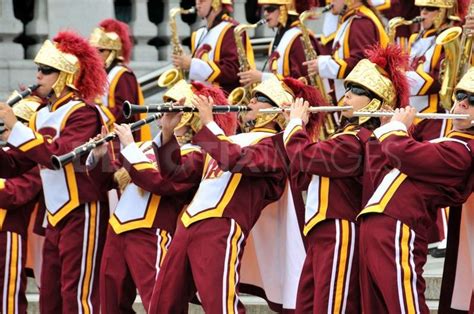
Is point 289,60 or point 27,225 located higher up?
point 289,60

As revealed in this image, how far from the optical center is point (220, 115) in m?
11.4

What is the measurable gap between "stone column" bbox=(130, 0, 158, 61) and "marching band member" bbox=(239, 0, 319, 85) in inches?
64.2

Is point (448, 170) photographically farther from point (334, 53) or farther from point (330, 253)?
point (334, 53)

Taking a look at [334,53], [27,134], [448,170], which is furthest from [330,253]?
[334,53]

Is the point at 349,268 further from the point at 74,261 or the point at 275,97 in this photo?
the point at 74,261

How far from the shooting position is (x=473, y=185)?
10125 mm

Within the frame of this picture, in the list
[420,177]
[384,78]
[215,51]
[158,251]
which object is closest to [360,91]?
[384,78]

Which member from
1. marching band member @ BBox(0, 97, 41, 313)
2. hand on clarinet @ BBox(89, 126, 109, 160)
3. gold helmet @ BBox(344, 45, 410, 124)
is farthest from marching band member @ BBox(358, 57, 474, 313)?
marching band member @ BBox(0, 97, 41, 313)

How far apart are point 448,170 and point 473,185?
0.73ft

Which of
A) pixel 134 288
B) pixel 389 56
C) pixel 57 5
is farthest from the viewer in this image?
pixel 57 5

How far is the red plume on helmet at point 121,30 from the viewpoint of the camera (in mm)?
14531

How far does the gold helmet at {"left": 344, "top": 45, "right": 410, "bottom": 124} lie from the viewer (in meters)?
10.6

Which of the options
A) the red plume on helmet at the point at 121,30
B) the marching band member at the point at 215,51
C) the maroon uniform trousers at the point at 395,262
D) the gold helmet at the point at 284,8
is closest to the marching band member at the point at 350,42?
the gold helmet at the point at 284,8

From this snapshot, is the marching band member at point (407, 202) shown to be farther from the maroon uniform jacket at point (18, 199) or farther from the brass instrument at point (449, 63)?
the maroon uniform jacket at point (18, 199)
